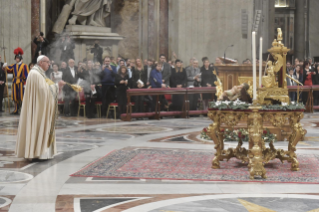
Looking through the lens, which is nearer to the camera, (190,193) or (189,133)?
(190,193)

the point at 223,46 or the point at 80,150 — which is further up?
the point at 223,46

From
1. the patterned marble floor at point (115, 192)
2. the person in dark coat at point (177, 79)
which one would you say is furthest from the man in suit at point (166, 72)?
the patterned marble floor at point (115, 192)

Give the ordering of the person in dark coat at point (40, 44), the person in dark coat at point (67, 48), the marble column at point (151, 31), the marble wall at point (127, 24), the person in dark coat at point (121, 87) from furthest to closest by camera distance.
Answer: the marble column at point (151, 31)
the marble wall at point (127, 24)
the person in dark coat at point (67, 48)
the person in dark coat at point (40, 44)
the person in dark coat at point (121, 87)

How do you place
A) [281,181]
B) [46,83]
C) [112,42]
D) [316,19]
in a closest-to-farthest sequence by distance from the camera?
1. [281,181]
2. [46,83]
3. [112,42]
4. [316,19]

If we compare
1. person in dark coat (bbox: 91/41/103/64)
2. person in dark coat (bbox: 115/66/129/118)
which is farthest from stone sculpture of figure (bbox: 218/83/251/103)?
person in dark coat (bbox: 91/41/103/64)

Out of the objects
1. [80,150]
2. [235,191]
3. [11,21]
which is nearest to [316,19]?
[11,21]

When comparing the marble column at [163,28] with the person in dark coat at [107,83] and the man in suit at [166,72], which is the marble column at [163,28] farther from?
the person in dark coat at [107,83]

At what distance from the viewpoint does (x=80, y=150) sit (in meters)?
9.55

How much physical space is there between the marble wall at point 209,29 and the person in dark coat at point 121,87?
5.68 metres

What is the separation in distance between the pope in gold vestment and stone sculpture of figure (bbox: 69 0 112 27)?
10.4 metres

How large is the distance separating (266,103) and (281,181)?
57.3 inches

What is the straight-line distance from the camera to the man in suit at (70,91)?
1617 centimetres

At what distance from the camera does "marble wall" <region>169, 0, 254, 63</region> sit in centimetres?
2091

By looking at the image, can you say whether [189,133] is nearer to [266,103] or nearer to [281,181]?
[266,103]
